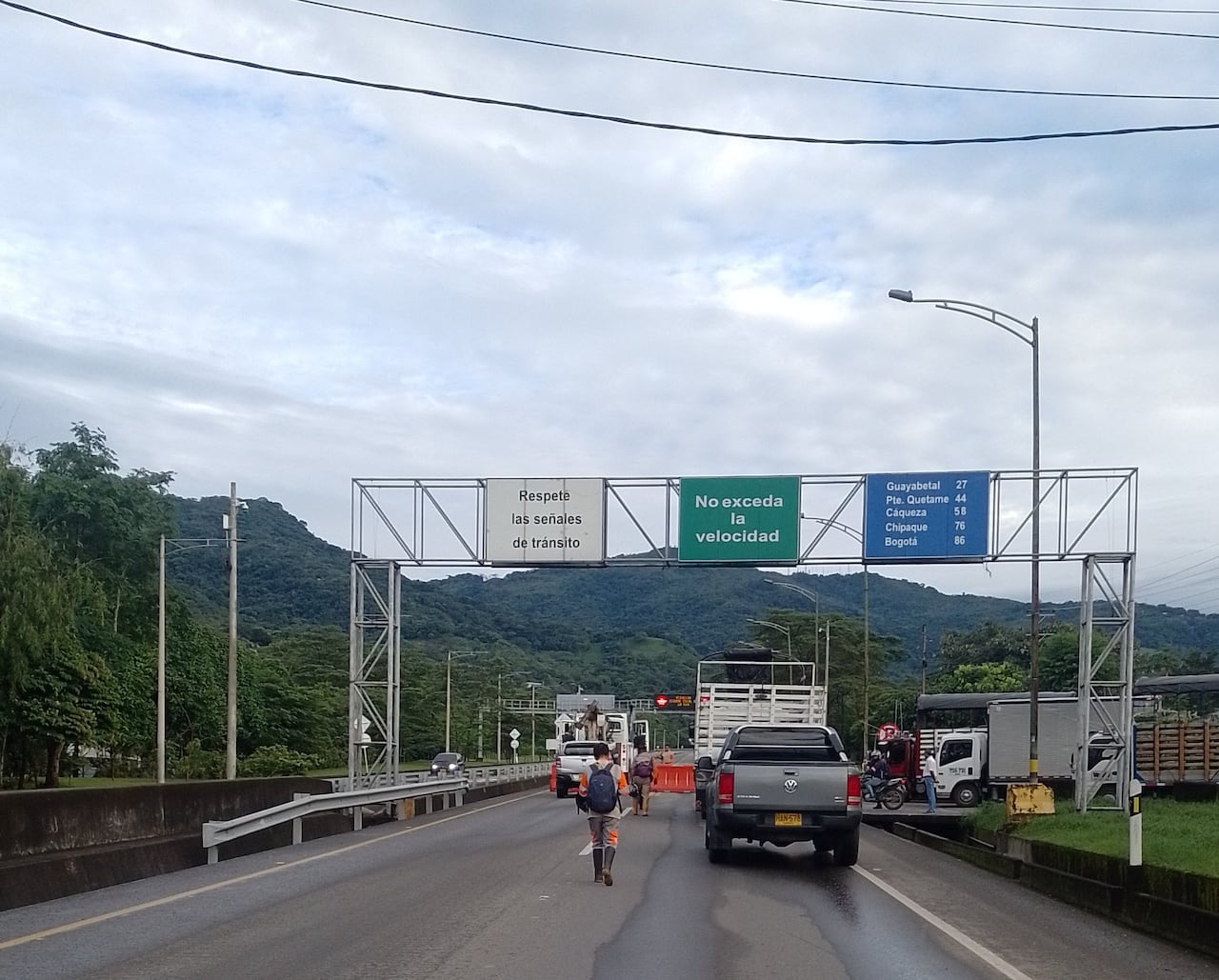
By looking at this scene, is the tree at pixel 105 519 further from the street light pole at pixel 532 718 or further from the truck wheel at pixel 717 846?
the truck wheel at pixel 717 846

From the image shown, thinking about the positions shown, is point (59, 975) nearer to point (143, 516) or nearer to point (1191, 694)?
point (1191, 694)

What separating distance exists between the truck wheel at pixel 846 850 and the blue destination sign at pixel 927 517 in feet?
35.2

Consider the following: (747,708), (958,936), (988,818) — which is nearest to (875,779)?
(747,708)

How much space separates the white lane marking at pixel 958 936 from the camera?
1045cm

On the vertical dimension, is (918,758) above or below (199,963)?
below

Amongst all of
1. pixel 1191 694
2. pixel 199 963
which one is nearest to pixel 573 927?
pixel 199 963

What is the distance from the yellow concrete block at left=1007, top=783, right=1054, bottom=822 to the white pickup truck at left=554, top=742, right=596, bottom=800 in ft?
61.2

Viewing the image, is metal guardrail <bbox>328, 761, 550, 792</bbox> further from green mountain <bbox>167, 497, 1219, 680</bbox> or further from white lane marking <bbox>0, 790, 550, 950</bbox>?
green mountain <bbox>167, 497, 1219, 680</bbox>

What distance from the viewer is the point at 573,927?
487 inches

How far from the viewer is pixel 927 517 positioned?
95.9ft

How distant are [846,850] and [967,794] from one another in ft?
88.9

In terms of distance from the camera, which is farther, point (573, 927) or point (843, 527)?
point (843, 527)

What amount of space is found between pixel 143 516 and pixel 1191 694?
1811 inches

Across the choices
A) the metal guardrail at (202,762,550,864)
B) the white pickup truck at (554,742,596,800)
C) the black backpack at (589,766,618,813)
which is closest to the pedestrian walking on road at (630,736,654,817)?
the metal guardrail at (202,762,550,864)
